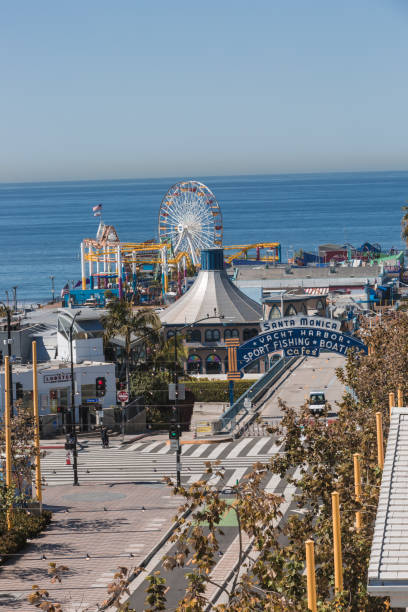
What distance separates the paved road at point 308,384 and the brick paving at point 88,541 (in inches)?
831

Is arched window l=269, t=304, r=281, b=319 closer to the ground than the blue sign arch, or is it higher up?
higher up

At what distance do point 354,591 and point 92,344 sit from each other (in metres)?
51.0

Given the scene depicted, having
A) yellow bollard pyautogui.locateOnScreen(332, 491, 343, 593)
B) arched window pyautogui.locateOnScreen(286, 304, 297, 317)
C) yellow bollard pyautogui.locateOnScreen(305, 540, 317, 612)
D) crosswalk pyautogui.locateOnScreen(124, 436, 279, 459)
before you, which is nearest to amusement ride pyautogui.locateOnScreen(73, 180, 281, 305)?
arched window pyautogui.locateOnScreen(286, 304, 297, 317)

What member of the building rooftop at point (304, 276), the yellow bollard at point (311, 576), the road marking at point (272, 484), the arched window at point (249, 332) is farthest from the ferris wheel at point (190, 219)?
the yellow bollard at point (311, 576)

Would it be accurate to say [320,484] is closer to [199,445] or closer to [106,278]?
[199,445]

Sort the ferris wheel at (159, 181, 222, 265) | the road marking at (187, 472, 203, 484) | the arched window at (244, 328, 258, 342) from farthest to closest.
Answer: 1. the ferris wheel at (159, 181, 222, 265)
2. the arched window at (244, 328, 258, 342)
3. the road marking at (187, 472, 203, 484)

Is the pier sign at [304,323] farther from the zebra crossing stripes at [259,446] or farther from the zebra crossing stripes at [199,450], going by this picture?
the zebra crossing stripes at [199,450]

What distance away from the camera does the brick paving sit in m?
34.5

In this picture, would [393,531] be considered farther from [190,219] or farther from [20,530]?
[190,219]

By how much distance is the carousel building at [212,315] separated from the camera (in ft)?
303

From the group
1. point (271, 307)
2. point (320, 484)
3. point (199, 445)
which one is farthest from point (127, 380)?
point (320, 484)

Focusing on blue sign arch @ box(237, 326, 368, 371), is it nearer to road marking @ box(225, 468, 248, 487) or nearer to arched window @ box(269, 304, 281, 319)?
road marking @ box(225, 468, 248, 487)

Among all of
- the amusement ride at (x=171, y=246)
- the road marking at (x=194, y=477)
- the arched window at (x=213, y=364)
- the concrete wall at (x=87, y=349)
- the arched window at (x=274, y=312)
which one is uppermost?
the amusement ride at (x=171, y=246)

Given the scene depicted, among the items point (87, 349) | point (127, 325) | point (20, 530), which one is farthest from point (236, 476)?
point (127, 325)
